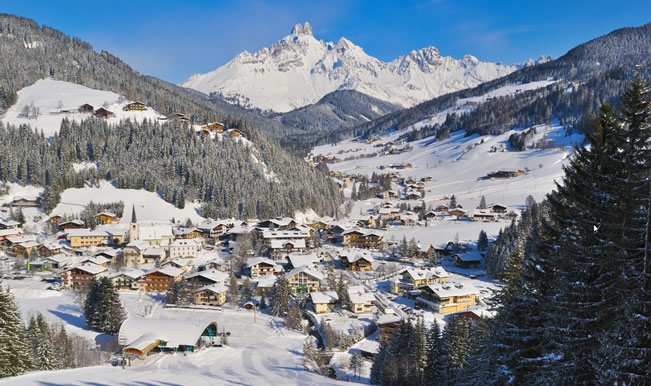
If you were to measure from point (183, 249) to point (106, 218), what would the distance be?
2392 centimetres

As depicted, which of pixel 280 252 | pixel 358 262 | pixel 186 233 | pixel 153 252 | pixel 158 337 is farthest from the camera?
pixel 186 233

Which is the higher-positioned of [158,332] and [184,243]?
[184,243]

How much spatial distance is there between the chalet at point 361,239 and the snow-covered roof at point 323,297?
2927 cm

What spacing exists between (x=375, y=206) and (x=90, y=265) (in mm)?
80218

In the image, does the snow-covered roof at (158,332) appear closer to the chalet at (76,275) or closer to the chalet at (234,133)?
the chalet at (76,275)

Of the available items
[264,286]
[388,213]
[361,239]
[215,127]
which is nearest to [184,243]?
[264,286]

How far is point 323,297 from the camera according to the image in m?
46.6

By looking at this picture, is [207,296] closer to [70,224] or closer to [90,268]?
[90,268]

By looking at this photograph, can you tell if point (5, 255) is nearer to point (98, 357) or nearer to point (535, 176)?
point (98, 357)

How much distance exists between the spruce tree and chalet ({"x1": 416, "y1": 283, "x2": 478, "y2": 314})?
38033mm

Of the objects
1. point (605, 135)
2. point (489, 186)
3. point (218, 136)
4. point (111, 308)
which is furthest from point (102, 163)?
point (489, 186)

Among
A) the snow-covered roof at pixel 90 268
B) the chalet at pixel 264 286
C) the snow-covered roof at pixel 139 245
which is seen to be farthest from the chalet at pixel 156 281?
the snow-covered roof at pixel 139 245

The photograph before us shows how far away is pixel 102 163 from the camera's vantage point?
300 ft

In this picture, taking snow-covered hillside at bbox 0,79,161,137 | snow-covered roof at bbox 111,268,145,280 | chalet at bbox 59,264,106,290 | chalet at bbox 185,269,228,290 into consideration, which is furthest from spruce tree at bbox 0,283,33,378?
snow-covered hillside at bbox 0,79,161,137
